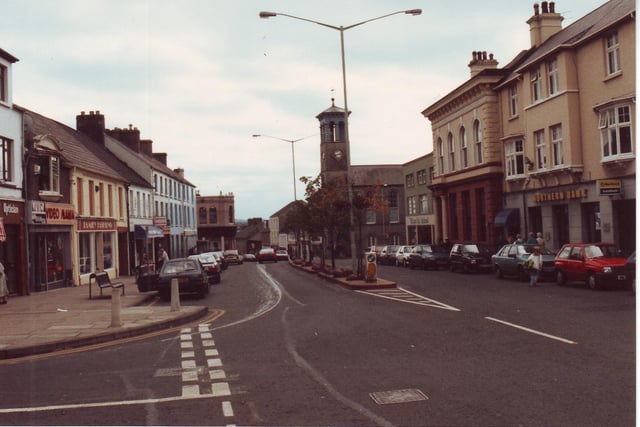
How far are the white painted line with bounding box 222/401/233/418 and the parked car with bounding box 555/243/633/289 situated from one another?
53.0ft

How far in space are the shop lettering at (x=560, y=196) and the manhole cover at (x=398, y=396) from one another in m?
25.7

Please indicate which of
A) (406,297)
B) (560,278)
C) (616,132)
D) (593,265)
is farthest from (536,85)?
(406,297)

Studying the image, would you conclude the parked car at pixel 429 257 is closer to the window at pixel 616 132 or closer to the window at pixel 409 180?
the window at pixel 616 132

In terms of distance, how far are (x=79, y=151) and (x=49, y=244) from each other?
8.73 meters

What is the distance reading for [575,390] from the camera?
24.5ft

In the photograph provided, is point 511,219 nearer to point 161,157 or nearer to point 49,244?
point 49,244

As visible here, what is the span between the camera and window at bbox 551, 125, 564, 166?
33250mm

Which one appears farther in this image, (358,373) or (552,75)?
(552,75)

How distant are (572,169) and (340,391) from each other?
1045 inches

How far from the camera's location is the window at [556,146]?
33250mm

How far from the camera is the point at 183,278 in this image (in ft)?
75.5

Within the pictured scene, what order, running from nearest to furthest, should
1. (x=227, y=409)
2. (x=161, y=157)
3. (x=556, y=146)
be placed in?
(x=227, y=409), (x=556, y=146), (x=161, y=157)

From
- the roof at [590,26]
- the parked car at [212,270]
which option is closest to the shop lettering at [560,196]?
the roof at [590,26]

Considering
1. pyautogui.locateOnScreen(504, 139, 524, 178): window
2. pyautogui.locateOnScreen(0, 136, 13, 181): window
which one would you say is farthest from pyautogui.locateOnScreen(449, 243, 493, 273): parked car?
pyautogui.locateOnScreen(0, 136, 13, 181): window
